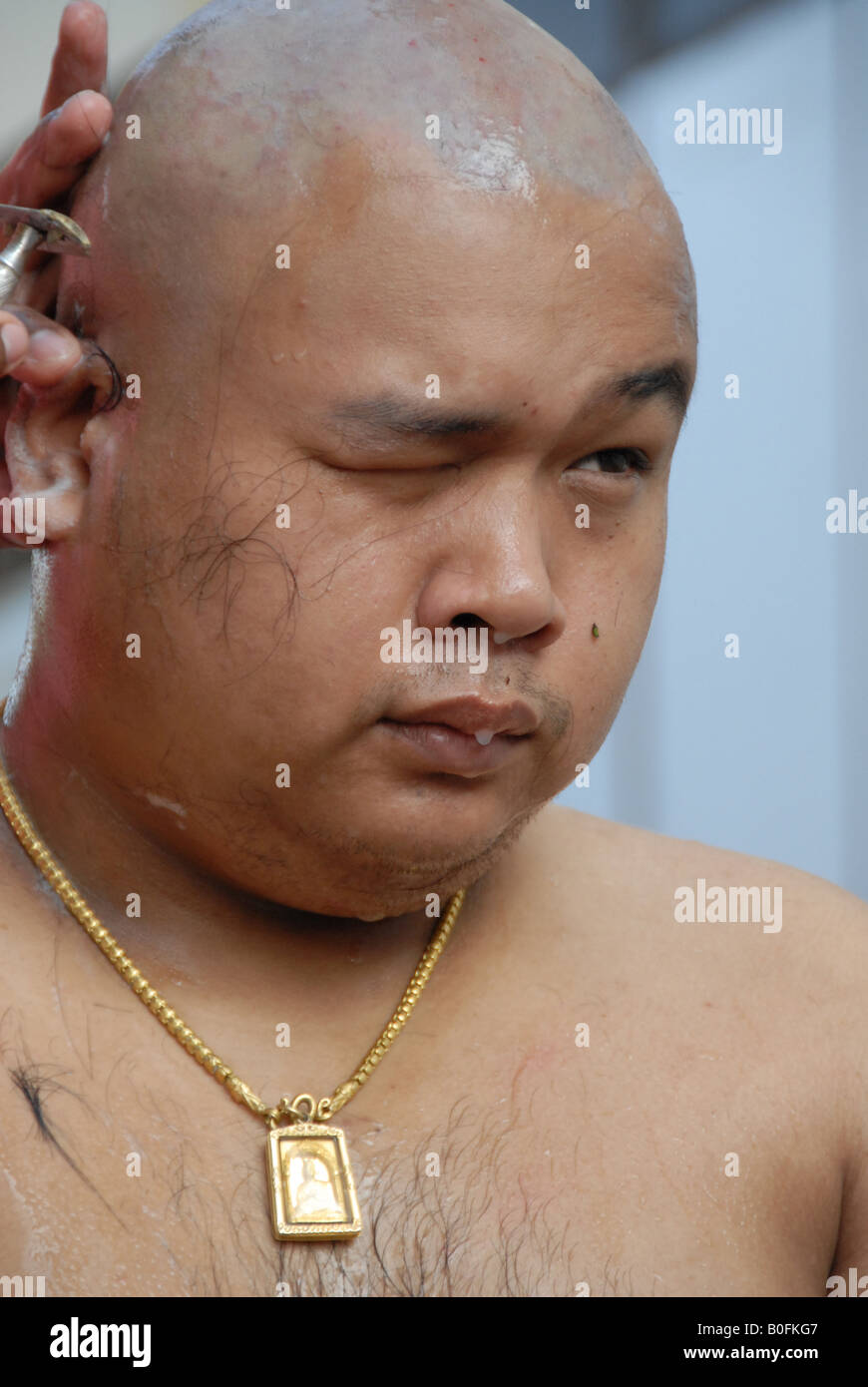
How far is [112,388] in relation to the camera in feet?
4.00

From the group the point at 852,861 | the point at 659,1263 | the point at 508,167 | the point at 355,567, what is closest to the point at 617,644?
the point at 355,567

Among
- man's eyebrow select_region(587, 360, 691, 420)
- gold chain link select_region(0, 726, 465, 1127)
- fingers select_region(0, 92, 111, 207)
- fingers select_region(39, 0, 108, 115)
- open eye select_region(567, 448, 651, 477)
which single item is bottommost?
gold chain link select_region(0, 726, 465, 1127)

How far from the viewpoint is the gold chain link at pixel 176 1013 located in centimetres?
122

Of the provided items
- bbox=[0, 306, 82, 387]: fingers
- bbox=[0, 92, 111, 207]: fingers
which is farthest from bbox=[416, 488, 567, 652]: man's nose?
bbox=[0, 92, 111, 207]: fingers

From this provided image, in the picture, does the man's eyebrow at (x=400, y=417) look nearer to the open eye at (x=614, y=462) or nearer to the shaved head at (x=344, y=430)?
the shaved head at (x=344, y=430)

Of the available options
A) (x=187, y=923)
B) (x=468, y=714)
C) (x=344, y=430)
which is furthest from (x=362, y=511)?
(x=187, y=923)

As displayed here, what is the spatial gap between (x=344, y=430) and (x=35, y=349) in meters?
0.26

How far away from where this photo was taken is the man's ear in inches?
48.4

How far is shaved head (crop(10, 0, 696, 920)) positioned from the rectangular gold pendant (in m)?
0.18

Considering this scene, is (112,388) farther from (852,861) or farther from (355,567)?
(852,861)

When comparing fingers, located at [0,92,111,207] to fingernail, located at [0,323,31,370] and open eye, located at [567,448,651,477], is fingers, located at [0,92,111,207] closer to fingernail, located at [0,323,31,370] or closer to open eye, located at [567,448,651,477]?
fingernail, located at [0,323,31,370]
